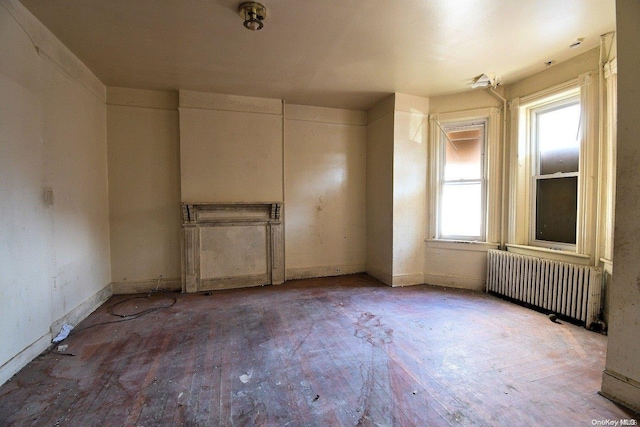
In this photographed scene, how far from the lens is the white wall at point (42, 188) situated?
2053 mm

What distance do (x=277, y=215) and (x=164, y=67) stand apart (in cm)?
240

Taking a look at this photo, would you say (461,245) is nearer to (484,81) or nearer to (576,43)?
(484,81)

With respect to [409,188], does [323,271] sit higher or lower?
lower

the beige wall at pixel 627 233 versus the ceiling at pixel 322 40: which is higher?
the ceiling at pixel 322 40

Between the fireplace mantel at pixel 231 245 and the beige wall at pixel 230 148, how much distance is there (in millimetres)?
186

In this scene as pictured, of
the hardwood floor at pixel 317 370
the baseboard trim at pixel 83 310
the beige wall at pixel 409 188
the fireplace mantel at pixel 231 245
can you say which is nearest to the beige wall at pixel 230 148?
the fireplace mantel at pixel 231 245

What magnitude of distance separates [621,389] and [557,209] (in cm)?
229

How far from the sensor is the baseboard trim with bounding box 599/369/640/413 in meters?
1.72

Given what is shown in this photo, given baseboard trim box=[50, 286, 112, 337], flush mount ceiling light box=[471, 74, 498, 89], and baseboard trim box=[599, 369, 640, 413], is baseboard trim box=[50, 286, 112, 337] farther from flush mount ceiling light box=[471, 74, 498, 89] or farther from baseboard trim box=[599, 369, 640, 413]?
flush mount ceiling light box=[471, 74, 498, 89]

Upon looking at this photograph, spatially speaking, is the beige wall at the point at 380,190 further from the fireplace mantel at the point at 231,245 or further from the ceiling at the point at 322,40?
the fireplace mantel at the point at 231,245

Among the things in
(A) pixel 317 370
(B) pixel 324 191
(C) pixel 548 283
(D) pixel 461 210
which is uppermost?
(B) pixel 324 191

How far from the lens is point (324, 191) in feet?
15.9

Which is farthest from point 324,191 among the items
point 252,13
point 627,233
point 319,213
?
point 627,233

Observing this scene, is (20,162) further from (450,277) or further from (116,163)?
(450,277)
